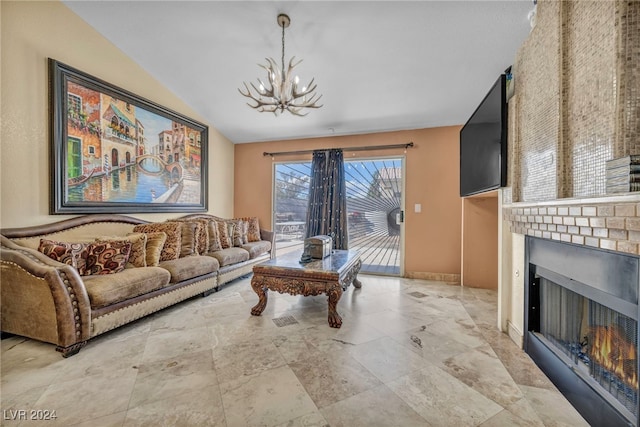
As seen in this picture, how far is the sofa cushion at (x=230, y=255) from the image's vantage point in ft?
11.2

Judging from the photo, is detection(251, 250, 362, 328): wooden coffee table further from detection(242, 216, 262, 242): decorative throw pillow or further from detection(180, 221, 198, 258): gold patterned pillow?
detection(242, 216, 262, 242): decorative throw pillow

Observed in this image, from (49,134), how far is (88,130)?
1.09 feet

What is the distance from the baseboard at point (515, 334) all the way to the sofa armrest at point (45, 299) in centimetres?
327

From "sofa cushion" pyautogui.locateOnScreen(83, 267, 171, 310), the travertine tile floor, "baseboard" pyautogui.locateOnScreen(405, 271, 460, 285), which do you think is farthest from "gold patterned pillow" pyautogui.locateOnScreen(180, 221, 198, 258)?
"baseboard" pyautogui.locateOnScreen(405, 271, 460, 285)

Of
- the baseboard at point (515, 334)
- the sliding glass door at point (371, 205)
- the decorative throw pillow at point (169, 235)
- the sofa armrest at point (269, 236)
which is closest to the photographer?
the baseboard at point (515, 334)

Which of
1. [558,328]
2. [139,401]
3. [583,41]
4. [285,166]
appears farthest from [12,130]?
[558,328]

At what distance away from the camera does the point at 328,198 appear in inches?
172

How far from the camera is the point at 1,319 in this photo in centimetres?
205

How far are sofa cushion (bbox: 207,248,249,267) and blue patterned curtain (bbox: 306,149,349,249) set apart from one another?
1.17 meters

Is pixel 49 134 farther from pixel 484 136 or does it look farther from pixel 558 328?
pixel 558 328

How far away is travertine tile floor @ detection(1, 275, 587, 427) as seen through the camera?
1.29 meters

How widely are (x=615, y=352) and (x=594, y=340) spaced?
173mm

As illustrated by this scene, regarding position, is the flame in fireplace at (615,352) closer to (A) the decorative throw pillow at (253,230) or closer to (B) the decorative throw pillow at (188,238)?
(B) the decorative throw pillow at (188,238)

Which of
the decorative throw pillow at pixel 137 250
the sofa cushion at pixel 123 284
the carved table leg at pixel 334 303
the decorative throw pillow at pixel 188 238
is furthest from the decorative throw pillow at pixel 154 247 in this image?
the carved table leg at pixel 334 303
